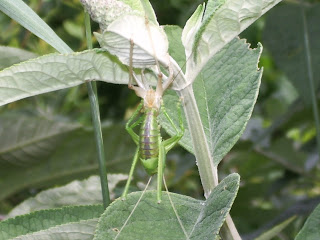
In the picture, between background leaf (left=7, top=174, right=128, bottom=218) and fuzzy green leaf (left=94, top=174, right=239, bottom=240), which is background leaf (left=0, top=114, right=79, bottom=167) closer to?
background leaf (left=7, top=174, right=128, bottom=218)

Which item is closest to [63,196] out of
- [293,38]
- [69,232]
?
[69,232]

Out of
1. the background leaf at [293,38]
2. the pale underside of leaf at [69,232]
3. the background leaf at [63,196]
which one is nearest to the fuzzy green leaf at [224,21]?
the pale underside of leaf at [69,232]

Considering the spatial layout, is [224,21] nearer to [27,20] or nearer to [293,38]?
[27,20]

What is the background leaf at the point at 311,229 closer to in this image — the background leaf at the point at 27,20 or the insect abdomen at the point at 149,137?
the insect abdomen at the point at 149,137

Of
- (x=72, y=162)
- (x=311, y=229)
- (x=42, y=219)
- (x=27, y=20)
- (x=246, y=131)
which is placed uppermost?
(x=246, y=131)

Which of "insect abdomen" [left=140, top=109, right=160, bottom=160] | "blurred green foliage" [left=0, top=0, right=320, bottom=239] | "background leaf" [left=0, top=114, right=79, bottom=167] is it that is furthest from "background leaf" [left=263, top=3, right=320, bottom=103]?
"insect abdomen" [left=140, top=109, right=160, bottom=160]

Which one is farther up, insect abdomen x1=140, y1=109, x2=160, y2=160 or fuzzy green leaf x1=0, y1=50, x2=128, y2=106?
fuzzy green leaf x1=0, y1=50, x2=128, y2=106

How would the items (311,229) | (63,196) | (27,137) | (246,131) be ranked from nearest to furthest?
(311,229) < (63,196) < (27,137) < (246,131)
